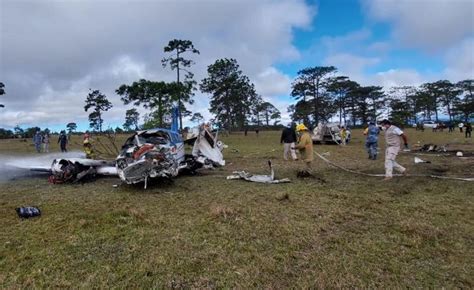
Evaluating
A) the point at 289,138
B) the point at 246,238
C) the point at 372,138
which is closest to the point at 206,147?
the point at 289,138

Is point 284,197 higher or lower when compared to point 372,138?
lower

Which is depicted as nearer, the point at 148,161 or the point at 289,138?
the point at 148,161

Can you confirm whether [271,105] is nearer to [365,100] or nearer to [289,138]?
[365,100]

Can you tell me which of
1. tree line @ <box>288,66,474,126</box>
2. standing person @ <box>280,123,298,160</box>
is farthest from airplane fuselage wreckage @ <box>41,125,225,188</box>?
tree line @ <box>288,66,474,126</box>

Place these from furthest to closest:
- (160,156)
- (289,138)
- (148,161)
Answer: (289,138) < (160,156) < (148,161)

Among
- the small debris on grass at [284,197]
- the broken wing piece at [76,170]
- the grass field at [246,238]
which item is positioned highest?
the broken wing piece at [76,170]

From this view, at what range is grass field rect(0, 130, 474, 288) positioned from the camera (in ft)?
11.8

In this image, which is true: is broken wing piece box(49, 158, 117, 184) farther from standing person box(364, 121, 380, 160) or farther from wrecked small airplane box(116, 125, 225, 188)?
standing person box(364, 121, 380, 160)

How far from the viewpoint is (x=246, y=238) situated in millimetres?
4754

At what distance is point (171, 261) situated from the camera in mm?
4012

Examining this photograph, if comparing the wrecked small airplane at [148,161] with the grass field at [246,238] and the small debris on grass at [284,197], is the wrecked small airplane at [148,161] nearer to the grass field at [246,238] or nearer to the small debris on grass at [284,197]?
the grass field at [246,238]

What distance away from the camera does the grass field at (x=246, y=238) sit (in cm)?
360

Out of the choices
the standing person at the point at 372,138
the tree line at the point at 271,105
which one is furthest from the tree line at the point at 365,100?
the standing person at the point at 372,138

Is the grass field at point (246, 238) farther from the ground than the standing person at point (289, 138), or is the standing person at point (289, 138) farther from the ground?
the standing person at point (289, 138)
